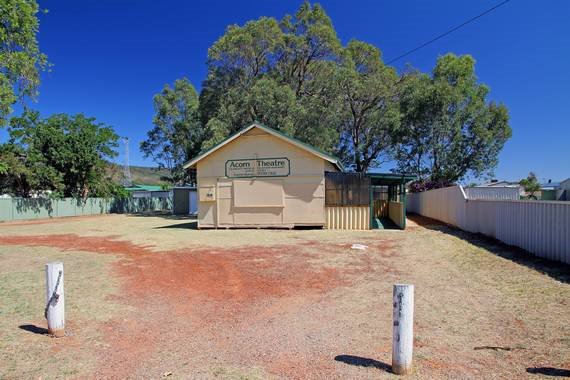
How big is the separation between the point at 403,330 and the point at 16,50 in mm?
19533

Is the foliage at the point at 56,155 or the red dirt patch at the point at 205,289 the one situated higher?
the foliage at the point at 56,155

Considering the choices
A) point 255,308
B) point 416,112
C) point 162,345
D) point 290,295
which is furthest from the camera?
point 416,112

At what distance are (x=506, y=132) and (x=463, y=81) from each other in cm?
508

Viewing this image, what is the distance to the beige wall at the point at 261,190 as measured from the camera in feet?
53.0

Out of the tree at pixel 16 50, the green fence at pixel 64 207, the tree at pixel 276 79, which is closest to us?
the tree at pixel 16 50

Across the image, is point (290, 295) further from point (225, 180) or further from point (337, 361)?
point (225, 180)

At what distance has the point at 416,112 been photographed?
91.7ft

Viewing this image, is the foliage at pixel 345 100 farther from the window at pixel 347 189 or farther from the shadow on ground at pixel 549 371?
the shadow on ground at pixel 549 371

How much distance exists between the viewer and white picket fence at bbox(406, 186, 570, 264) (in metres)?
7.35

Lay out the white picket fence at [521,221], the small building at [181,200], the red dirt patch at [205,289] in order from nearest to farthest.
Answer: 1. the red dirt patch at [205,289]
2. the white picket fence at [521,221]
3. the small building at [181,200]

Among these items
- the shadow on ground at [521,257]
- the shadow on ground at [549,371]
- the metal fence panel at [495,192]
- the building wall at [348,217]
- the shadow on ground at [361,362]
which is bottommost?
the shadow on ground at [361,362]

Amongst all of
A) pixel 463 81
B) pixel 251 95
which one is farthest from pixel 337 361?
pixel 463 81

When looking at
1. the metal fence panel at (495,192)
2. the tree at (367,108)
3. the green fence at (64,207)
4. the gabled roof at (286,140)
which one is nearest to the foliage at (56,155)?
the green fence at (64,207)

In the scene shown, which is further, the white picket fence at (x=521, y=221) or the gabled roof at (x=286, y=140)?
the gabled roof at (x=286, y=140)
